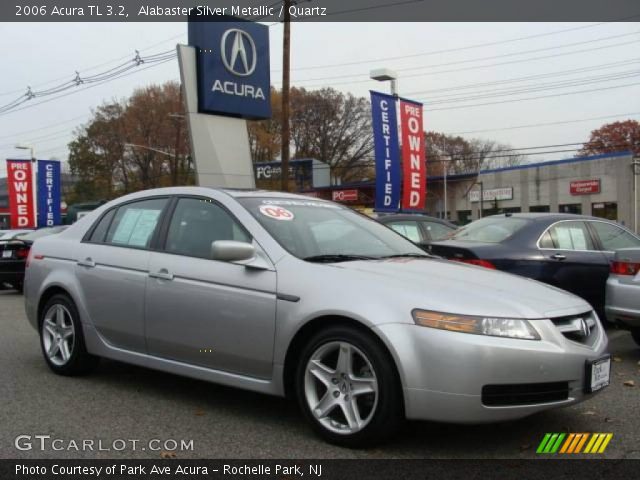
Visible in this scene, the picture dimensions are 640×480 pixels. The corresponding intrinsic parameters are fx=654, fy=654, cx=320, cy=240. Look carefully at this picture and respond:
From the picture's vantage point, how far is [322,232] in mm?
4625

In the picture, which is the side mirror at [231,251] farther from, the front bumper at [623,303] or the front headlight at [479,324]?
the front bumper at [623,303]

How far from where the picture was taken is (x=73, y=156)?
5753 centimetres

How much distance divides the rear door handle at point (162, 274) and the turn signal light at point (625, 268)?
418 centimetres

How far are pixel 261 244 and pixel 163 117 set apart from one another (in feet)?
160

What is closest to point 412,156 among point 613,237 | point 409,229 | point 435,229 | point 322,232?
point 435,229

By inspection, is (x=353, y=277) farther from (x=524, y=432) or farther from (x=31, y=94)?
(x=31, y=94)

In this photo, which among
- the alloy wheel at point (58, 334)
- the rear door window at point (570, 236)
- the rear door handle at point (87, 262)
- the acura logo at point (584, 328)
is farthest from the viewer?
the rear door window at point (570, 236)

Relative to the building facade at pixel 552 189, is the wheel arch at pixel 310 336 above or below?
below

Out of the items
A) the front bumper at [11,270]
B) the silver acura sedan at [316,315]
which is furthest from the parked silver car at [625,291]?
the front bumper at [11,270]

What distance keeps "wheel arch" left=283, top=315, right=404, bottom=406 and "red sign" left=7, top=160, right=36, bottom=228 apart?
27.7m

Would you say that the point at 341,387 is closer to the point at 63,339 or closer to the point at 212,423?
the point at 212,423

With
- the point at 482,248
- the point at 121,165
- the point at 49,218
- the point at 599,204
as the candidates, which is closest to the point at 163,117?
the point at 121,165

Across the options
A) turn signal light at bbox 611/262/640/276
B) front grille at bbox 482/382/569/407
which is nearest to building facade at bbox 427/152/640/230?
turn signal light at bbox 611/262/640/276

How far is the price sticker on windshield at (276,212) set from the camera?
179 inches
